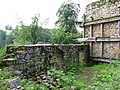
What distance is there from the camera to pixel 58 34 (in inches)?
502

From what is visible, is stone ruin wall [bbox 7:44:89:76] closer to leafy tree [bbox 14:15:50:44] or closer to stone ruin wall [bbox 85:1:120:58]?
stone ruin wall [bbox 85:1:120:58]

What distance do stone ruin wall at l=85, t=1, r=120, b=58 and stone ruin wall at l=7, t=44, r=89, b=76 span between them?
1724 millimetres

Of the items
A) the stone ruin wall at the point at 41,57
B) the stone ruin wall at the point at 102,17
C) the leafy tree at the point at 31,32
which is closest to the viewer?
the stone ruin wall at the point at 41,57

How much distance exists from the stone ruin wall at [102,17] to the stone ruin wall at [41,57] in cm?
172

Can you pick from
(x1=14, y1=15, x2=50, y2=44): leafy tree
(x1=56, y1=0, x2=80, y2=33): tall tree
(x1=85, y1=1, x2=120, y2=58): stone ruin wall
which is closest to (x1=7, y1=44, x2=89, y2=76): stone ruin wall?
(x1=85, y1=1, x2=120, y2=58): stone ruin wall

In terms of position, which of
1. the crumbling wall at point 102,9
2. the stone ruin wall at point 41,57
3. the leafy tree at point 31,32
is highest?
the crumbling wall at point 102,9

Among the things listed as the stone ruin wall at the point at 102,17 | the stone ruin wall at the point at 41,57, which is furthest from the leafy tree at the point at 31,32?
the stone ruin wall at the point at 41,57

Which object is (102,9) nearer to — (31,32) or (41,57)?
(31,32)

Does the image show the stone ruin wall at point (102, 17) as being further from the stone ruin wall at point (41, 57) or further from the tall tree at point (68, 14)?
the tall tree at point (68, 14)

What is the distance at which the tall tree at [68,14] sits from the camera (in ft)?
62.1

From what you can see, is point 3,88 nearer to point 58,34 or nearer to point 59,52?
point 59,52

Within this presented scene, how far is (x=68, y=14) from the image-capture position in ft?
62.4

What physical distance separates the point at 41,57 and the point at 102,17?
4.64m

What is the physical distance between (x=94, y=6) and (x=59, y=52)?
4.19 meters
